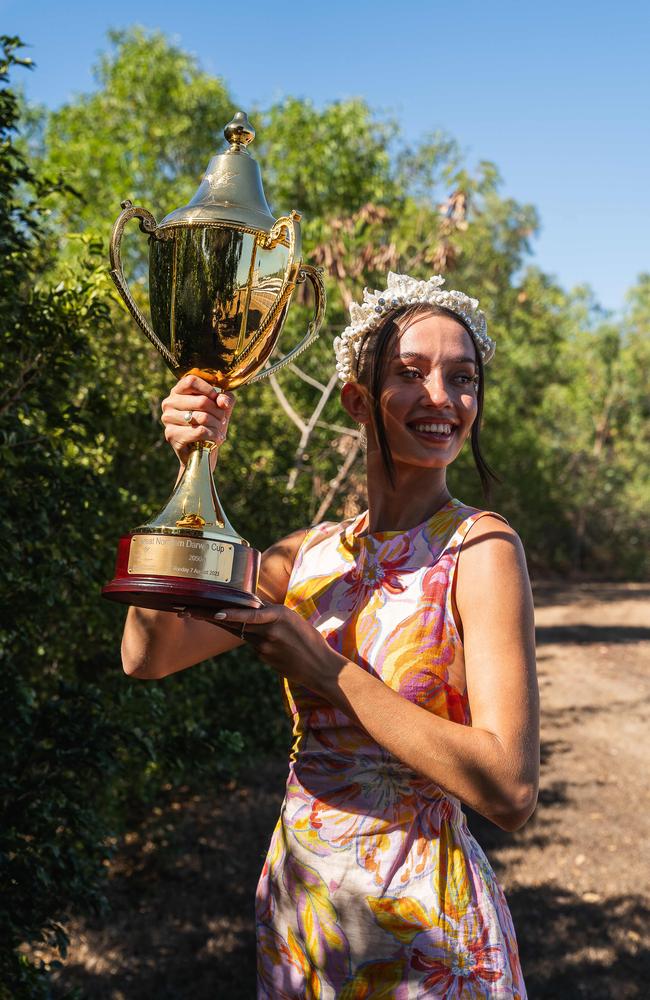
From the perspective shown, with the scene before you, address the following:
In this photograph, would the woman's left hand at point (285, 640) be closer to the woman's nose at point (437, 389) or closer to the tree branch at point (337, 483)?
the woman's nose at point (437, 389)

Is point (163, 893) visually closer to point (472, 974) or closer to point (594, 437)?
point (472, 974)

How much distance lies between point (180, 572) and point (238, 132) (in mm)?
998

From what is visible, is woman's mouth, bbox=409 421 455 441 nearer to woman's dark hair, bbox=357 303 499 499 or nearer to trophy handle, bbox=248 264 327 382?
woman's dark hair, bbox=357 303 499 499

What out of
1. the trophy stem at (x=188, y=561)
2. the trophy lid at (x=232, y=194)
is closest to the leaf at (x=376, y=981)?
the trophy stem at (x=188, y=561)

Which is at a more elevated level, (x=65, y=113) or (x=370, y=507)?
(x=65, y=113)

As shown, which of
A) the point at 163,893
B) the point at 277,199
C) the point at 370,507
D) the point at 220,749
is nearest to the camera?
the point at 370,507

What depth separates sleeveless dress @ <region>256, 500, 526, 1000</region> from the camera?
60.9 inches

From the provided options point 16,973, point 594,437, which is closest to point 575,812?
point 16,973

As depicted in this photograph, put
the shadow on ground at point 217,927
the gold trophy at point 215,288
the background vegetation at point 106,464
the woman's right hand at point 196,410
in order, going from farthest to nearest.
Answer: the shadow on ground at point 217,927 → the background vegetation at point 106,464 → the gold trophy at point 215,288 → the woman's right hand at point 196,410

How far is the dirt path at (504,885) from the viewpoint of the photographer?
474cm

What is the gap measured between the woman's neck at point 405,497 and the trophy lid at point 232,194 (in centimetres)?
56

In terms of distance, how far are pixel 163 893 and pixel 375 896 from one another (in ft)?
14.9

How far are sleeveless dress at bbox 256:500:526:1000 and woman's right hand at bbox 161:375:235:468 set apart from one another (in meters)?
0.40

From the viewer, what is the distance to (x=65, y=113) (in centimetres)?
1838
